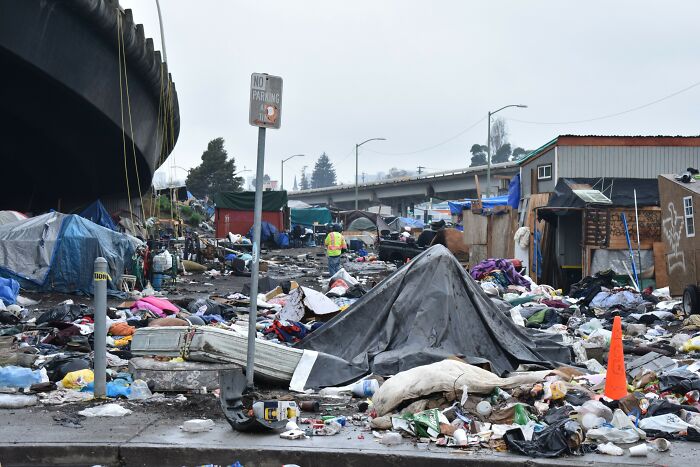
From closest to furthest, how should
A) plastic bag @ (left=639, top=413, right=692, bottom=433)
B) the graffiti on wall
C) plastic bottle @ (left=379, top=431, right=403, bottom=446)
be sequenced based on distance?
plastic bottle @ (left=379, top=431, right=403, bottom=446), plastic bag @ (left=639, top=413, right=692, bottom=433), the graffiti on wall

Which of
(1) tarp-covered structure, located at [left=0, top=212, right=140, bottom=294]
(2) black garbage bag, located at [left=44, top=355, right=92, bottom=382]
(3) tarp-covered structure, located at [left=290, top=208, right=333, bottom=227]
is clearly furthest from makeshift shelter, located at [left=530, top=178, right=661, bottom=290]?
(3) tarp-covered structure, located at [left=290, top=208, right=333, bottom=227]

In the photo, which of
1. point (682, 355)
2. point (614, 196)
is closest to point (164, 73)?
point (614, 196)

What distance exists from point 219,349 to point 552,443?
142 inches

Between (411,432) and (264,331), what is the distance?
5.13 meters

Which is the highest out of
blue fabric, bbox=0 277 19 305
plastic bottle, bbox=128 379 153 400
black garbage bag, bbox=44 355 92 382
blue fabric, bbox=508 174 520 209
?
blue fabric, bbox=508 174 520 209

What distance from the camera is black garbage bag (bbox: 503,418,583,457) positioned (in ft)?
19.1

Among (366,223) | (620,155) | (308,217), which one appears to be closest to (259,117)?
(620,155)

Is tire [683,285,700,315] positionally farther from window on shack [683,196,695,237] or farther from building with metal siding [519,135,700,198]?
building with metal siding [519,135,700,198]

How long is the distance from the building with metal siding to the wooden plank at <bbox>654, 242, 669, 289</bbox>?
22.8ft

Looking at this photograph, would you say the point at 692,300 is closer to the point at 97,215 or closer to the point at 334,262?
the point at 334,262

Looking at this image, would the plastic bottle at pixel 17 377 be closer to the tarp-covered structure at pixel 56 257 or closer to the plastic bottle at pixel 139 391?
the plastic bottle at pixel 139 391

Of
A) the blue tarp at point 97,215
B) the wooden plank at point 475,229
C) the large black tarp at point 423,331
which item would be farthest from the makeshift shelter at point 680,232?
the blue tarp at point 97,215

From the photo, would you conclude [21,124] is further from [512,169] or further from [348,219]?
[512,169]

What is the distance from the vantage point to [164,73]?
1265 inches
